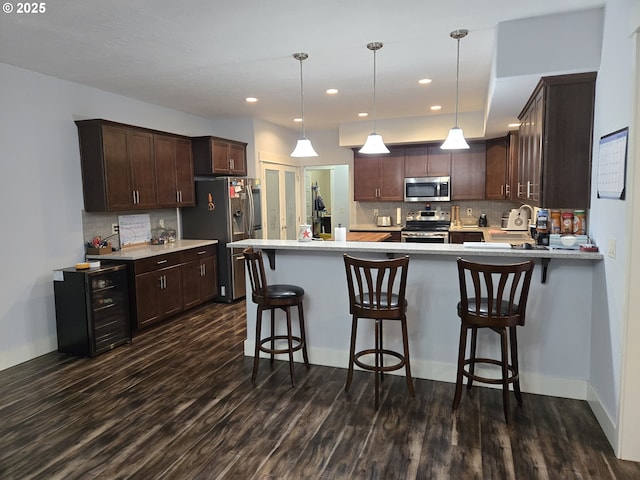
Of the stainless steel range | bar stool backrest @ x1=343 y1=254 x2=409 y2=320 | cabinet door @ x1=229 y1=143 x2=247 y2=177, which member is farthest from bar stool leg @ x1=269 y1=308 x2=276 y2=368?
the stainless steel range

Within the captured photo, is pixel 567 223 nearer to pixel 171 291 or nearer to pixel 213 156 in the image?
pixel 171 291

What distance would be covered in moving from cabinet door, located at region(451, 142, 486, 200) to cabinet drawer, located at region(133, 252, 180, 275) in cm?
434

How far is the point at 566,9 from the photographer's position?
9.18ft

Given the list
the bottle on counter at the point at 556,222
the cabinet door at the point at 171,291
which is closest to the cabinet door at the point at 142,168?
the cabinet door at the point at 171,291

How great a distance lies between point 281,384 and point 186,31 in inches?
107

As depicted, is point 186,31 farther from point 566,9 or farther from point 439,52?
point 566,9

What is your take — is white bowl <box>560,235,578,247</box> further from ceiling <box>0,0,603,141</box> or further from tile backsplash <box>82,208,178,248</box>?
tile backsplash <box>82,208,178,248</box>

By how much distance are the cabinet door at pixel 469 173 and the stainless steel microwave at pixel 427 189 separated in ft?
0.37

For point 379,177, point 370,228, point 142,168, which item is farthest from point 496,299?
point 379,177

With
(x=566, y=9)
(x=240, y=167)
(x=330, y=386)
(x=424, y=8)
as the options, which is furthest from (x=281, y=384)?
(x=240, y=167)

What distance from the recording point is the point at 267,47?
3.41m

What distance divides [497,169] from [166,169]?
479 cm

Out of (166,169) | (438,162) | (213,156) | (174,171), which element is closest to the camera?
(166,169)

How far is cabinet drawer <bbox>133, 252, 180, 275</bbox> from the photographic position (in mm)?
4502
